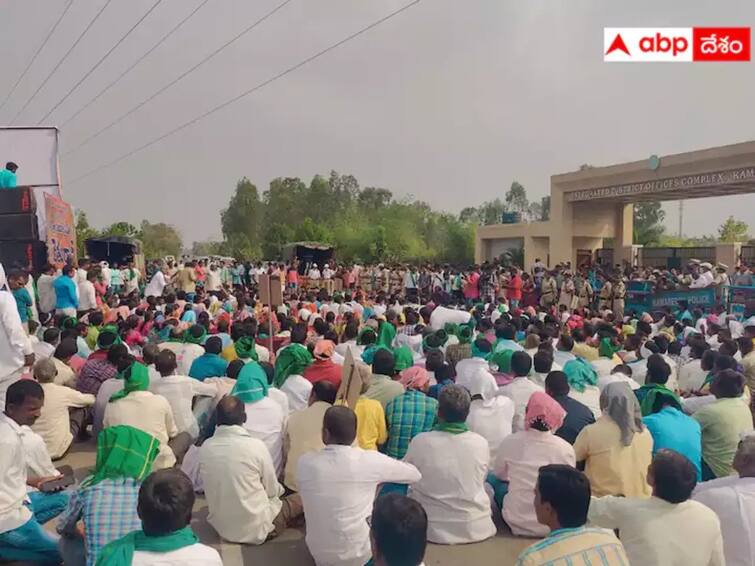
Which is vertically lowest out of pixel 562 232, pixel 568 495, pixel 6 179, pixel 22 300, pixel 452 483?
pixel 452 483

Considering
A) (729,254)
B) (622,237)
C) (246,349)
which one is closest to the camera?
(246,349)

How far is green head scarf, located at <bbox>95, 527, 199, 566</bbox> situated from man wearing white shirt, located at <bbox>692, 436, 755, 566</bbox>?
2.54m

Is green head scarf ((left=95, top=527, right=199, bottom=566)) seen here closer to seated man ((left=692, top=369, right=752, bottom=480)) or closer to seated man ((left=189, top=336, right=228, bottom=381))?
seated man ((left=692, top=369, right=752, bottom=480))

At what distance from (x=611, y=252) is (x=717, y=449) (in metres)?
20.5

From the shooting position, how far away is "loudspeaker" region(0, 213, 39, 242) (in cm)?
1052

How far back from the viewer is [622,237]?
24094 mm

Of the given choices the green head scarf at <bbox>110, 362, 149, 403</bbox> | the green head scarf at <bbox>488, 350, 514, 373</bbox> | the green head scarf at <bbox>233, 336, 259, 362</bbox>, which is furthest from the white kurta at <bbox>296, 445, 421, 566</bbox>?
the green head scarf at <bbox>233, 336, 259, 362</bbox>

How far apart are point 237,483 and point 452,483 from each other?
4.47ft

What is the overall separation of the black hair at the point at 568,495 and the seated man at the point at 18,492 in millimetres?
2995

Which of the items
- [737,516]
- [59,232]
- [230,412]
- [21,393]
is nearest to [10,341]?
[21,393]

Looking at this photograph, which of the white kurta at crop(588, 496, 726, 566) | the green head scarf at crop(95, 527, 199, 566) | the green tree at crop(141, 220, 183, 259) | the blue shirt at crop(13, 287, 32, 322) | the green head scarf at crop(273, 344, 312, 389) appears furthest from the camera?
the green tree at crop(141, 220, 183, 259)

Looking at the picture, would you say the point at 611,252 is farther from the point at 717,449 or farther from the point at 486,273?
the point at 717,449

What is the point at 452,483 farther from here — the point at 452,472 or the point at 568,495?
the point at 568,495

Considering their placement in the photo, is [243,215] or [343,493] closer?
[343,493]
